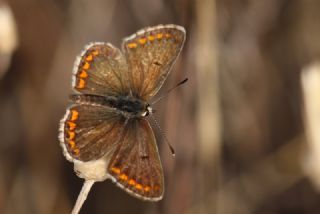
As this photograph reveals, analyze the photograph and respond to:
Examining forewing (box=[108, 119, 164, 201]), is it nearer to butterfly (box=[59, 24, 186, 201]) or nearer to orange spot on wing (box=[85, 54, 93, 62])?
butterfly (box=[59, 24, 186, 201])

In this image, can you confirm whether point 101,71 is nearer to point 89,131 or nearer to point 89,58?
point 89,58

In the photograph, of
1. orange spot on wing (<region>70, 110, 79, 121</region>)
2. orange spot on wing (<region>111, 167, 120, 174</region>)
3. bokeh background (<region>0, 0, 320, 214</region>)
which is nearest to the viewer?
orange spot on wing (<region>111, 167, 120, 174</region>)

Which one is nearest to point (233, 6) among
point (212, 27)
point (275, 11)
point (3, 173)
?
point (275, 11)

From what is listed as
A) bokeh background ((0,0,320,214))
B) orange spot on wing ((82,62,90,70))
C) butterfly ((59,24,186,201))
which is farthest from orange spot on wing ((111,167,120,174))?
bokeh background ((0,0,320,214))

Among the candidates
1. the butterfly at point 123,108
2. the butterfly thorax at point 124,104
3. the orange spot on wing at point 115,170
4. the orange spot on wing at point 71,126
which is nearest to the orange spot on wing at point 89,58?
the butterfly at point 123,108

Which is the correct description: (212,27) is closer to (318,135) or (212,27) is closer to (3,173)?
(318,135)

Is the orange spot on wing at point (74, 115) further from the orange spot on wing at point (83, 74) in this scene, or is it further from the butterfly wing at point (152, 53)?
the butterfly wing at point (152, 53)

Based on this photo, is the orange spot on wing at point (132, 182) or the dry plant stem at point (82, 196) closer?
the dry plant stem at point (82, 196)
